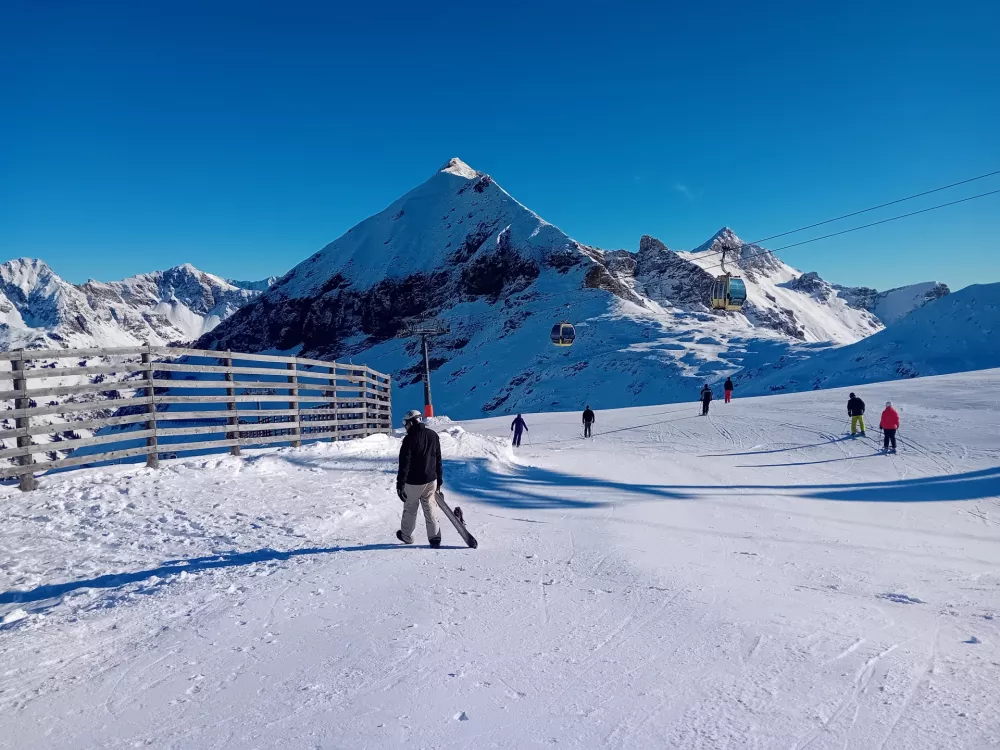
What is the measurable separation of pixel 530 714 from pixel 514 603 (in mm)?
1697

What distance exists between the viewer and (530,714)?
324 centimetres

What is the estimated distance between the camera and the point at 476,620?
455cm

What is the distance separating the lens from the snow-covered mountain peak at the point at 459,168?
142 m

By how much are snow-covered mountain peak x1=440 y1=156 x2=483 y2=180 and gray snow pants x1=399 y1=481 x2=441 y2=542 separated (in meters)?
141

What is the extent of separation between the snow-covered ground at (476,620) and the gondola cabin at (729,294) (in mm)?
26870

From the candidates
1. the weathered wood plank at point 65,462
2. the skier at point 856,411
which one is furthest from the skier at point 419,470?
the skier at point 856,411

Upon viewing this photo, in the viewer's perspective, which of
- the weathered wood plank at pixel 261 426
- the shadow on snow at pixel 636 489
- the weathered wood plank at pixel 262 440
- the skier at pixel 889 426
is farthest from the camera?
the skier at pixel 889 426

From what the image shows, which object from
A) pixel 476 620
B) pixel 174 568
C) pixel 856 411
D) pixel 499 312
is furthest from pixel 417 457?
pixel 499 312

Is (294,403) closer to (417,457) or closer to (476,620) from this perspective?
(417,457)

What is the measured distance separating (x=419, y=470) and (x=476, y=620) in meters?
2.06

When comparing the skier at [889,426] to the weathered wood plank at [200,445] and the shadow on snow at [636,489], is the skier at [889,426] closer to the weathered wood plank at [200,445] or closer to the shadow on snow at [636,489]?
the shadow on snow at [636,489]

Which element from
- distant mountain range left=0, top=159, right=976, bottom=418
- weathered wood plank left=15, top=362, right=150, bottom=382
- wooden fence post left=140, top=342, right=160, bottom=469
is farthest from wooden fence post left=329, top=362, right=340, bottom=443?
distant mountain range left=0, top=159, right=976, bottom=418

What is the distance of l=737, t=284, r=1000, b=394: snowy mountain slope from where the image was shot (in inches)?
1602

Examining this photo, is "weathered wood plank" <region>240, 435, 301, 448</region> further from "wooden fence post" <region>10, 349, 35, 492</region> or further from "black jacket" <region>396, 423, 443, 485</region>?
"black jacket" <region>396, 423, 443, 485</region>
